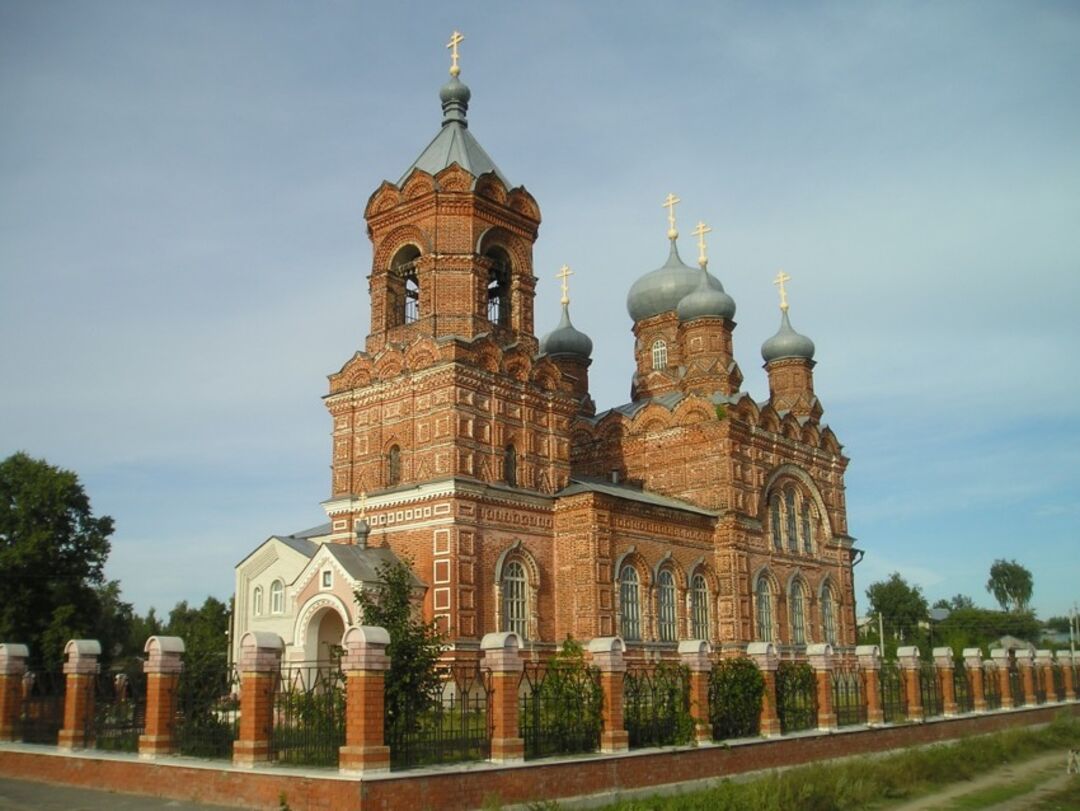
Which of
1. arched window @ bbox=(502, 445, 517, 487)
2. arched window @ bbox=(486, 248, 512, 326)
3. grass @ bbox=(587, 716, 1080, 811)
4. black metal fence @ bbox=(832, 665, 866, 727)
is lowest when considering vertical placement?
grass @ bbox=(587, 716, 1080, 811)

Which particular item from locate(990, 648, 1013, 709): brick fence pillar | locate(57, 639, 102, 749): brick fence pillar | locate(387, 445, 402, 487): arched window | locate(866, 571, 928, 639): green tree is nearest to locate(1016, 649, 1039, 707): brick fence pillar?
locate(990, 648, 1013, 709): brick fence pillar

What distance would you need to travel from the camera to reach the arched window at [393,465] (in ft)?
77.3

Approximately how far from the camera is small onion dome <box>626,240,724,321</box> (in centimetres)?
3528

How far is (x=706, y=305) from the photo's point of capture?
107 ft

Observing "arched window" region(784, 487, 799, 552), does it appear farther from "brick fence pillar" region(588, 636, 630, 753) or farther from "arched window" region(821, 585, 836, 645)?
"brick fence pillar" region(588, 636, 630, 753)

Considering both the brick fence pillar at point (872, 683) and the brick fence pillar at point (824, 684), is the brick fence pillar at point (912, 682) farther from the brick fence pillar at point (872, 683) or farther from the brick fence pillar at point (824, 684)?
the brick fence pillar at point (824, 684)

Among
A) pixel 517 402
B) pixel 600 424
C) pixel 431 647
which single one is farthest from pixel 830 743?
pixel 600 424

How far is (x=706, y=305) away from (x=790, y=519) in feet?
22.8

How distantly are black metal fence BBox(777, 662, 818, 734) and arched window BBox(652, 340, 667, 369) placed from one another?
16713 millimetres

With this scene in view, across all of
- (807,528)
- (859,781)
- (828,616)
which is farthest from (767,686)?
(828,616)

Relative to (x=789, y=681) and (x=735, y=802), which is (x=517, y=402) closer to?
(x=789, y=681)

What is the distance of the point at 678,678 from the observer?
→ 53.8 feet

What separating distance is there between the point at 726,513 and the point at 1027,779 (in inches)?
416

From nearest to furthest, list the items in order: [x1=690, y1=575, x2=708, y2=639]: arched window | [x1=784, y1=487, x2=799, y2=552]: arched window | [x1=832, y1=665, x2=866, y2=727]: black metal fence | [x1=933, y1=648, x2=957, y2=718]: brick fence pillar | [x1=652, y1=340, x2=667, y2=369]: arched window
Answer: [x1=832, y1=665, x2=866, y2=727]: black metal fence, [x1=933, y1=648, x2=957, y2=718]: brick fence pillar, [x1=690, y1=575, x2=708, y2=639]: arched window, [x1=784, y1=487, x2=799, y2=552]: arched window, [x1=652, y1=340, x2=667, y2=369]: arched window
